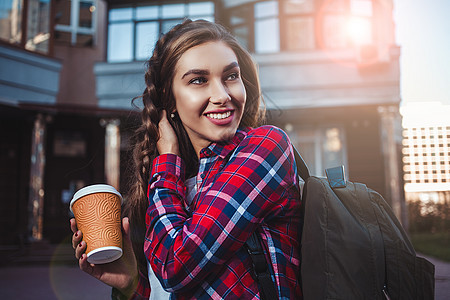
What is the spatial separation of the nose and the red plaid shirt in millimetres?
224

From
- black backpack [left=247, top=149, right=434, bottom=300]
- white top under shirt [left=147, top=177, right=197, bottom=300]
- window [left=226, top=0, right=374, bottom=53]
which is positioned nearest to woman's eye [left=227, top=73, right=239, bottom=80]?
white top under shirt [left=147, top=177, right=197, bottom=300]

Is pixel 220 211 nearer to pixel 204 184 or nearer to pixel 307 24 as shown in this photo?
pixel 204 184

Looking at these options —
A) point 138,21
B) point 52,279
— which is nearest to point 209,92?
point 52,279

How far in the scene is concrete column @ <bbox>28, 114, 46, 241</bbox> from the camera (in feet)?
39.4

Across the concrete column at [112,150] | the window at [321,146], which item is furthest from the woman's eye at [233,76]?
the window at [321,146]

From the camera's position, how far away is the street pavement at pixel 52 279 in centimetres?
709

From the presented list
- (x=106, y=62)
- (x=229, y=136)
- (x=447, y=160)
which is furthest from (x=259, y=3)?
(x=447, y=160)

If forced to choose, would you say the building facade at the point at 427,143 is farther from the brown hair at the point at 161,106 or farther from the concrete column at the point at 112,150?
the brown hair at the point at 161,106

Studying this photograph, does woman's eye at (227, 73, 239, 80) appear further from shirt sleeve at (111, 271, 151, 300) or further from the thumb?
shirt sleeve at (111, 271, 151, 300)

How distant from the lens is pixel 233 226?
1406 mm

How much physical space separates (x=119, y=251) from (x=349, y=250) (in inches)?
37.0

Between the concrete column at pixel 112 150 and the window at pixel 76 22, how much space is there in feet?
13.0

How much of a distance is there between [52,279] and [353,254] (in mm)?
8806

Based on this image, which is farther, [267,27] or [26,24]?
[267,27]
